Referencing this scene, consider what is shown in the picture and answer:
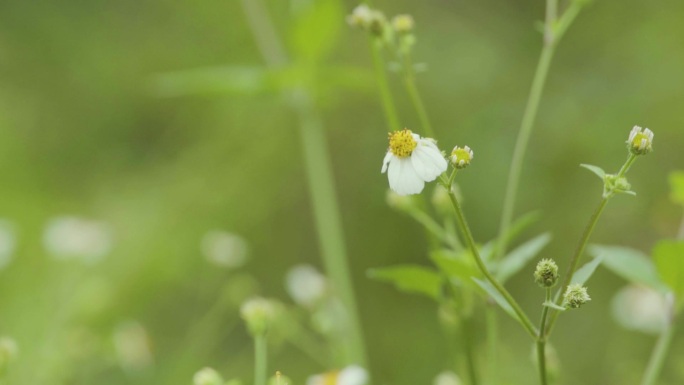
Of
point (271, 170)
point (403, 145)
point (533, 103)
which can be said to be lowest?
point (403, 145)

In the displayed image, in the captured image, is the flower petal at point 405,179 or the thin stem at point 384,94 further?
the thin stem at point 384,94

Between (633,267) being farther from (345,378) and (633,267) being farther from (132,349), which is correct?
(132,349)

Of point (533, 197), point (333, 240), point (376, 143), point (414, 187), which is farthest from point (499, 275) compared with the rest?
point (376, 143)

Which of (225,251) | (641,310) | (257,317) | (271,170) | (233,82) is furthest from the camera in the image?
(271,170)

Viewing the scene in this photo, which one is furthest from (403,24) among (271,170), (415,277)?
(271,170)

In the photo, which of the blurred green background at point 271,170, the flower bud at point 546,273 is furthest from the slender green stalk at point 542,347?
Result: the blurred green background at point 271,170

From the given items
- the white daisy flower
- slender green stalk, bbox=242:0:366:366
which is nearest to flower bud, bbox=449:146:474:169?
the white daisy flower

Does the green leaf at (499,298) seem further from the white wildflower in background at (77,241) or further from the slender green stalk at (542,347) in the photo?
the white wildflower in background at (77,241)
